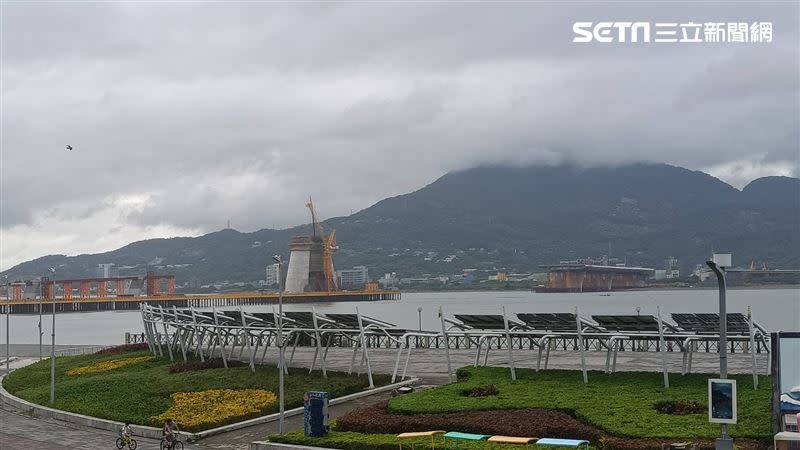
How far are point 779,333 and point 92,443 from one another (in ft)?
71.6

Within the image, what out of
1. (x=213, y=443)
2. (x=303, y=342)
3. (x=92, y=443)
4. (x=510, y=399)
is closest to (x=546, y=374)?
(x=510, y=399)

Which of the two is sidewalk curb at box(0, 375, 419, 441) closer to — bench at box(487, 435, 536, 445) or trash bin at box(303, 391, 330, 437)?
trash bin at box(303, 391, 330, 437)

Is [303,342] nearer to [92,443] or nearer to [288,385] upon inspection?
[288,385]

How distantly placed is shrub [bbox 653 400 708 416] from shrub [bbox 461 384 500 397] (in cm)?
607

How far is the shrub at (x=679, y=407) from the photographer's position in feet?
85.1

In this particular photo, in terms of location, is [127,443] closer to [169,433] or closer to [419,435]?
[169,433]

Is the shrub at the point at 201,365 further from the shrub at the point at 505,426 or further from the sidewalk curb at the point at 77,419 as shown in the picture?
the shrub at the point at 505,426

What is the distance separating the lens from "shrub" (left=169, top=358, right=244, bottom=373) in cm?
4353

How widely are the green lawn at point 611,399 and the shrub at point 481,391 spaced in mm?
219

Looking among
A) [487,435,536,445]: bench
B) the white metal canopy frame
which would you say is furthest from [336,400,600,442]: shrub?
the white metal canopy frame

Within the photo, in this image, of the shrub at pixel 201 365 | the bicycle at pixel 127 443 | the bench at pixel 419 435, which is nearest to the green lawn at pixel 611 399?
the bench at pixel 419 435

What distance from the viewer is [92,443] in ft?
97.8

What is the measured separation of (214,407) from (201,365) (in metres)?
11.0

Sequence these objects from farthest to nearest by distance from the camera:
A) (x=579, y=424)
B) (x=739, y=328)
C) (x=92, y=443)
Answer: (x=739, y=328) → (x=92, y=443) → (x=579, y=424)
